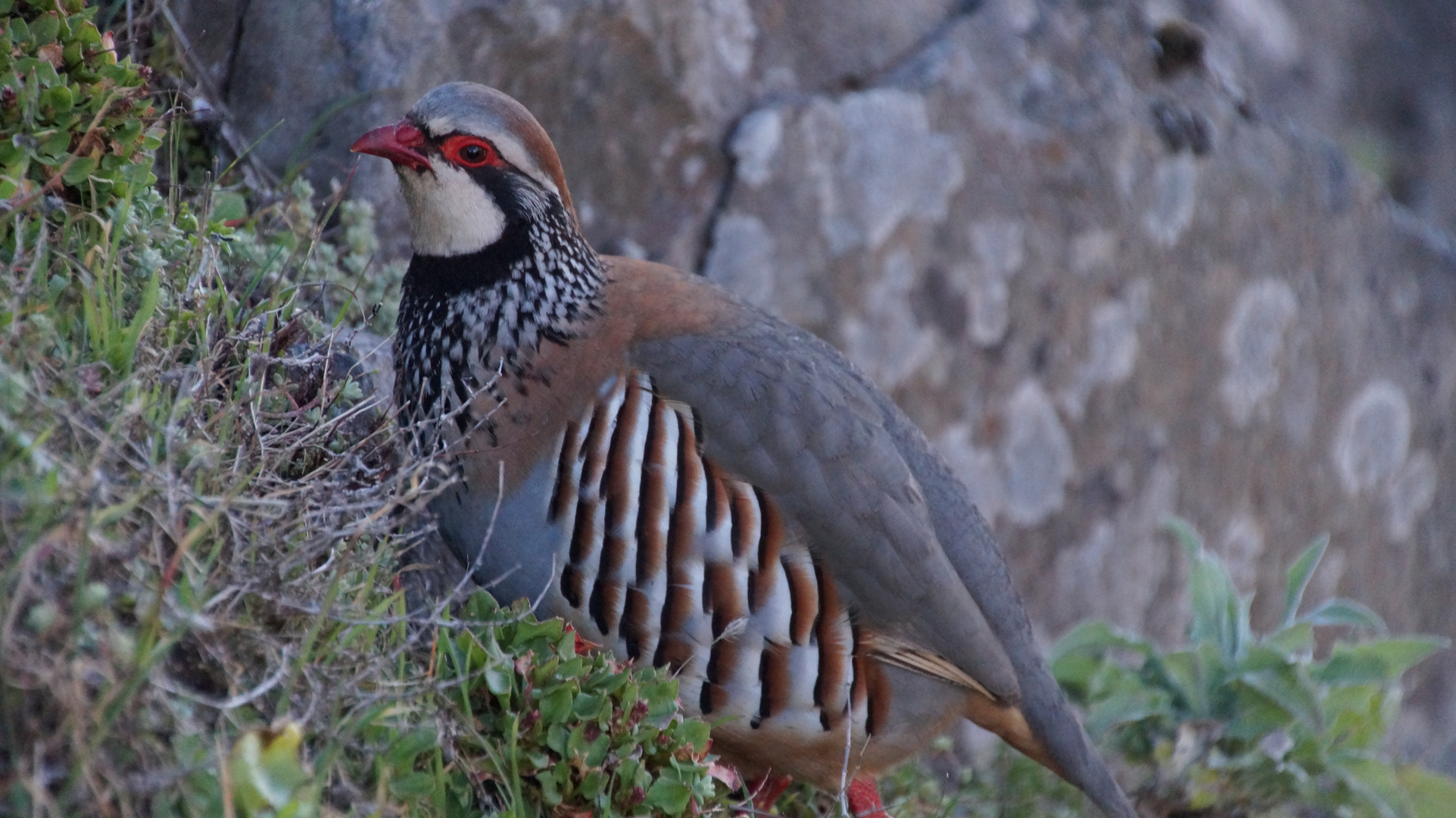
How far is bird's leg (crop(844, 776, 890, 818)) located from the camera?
299cm

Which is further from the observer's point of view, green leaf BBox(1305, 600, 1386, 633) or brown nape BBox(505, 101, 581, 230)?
green leaf BBox(1305, 600, 1386, 633)

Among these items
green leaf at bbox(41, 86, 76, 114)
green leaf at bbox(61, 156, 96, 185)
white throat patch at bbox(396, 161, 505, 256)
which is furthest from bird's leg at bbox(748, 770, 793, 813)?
green leaf at bbox(41, 86, 76, 114)

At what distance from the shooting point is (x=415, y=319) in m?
3.00

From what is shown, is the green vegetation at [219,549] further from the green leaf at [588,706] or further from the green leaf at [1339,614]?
the green leaf at [1339,614]

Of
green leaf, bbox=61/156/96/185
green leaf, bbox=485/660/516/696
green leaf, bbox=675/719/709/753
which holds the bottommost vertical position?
green leaf, bbox=675/719/709/753

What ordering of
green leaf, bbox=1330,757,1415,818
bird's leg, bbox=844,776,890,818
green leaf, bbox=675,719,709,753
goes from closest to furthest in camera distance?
green leaf, bbox=675,719,709,753 < bird's leg, bbox=844,776,890,818 < green leaf, bbox=1330,757,1415,818

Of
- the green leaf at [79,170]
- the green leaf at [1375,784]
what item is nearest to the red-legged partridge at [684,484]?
the green leaf at [79,170]

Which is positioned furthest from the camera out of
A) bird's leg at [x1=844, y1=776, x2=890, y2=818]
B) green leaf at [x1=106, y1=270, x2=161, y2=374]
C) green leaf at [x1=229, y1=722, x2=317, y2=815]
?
bird's leg at [x1=844, y1=776, x2=890, y2=818]

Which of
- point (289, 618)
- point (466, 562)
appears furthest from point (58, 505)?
point (466, 562)

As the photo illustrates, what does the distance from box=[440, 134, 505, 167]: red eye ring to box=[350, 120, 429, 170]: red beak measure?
0.17 feet

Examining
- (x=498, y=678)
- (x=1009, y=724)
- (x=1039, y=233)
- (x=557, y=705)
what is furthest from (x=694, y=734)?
(x=1039, y=233)

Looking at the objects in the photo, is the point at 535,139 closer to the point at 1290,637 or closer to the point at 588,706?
the point at 588,706

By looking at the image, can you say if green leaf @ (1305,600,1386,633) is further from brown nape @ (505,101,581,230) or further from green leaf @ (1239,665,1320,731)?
brown nape @ (505,101,581,230)

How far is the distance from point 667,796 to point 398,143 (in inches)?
57.8
